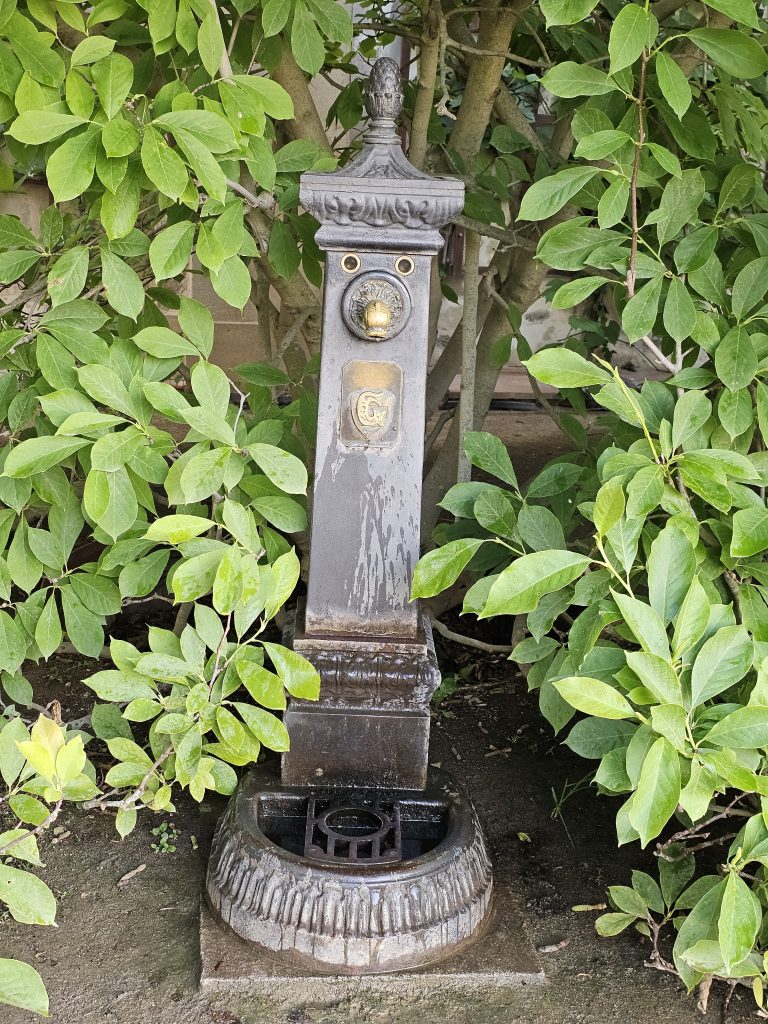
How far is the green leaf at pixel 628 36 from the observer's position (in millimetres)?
1673

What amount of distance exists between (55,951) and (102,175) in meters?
1.49

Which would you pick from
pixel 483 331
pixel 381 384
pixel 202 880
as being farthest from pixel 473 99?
pixel 202 880

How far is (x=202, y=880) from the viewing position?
2168 mm

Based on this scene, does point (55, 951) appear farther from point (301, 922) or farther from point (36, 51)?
point (36, 51)

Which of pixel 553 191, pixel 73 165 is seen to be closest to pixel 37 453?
pixel 73 165

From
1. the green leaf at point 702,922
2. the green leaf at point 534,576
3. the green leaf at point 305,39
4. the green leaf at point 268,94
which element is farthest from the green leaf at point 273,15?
the green leaf at point 702,922

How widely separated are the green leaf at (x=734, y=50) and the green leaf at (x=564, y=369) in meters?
0.57

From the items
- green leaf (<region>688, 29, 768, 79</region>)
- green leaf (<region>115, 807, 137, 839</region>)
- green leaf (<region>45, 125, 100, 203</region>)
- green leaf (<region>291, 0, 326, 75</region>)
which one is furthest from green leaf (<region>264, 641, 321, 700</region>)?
green leaf (<region>688, 29, 768, 79</region>)

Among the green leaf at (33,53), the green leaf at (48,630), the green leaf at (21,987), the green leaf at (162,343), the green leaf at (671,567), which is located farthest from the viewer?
the green leaf at (48,630)

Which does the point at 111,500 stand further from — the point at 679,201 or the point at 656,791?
the point at 679,201

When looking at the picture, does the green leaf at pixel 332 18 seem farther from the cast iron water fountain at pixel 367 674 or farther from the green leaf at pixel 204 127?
the green leaf at pixel 204 127

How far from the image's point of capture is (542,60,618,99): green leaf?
1.81m

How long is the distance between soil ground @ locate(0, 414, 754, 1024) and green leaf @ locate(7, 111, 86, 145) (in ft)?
4.97

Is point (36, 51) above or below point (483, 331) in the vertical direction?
above
